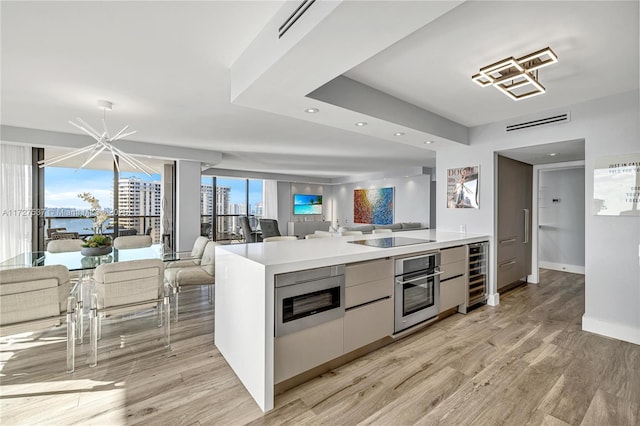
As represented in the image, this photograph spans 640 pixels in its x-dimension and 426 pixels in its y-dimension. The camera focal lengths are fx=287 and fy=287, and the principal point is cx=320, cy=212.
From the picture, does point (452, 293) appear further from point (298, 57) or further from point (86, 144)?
point (86, 144)

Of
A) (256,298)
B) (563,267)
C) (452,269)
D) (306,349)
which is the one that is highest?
(256,298)

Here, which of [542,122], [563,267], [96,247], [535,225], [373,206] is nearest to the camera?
[96,247]

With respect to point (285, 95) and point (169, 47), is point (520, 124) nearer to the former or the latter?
point (285, 95)

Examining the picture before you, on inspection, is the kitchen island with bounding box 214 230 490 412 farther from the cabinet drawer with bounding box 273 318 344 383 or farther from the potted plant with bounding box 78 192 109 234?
the potted plant with bounding box 78 192 109 234

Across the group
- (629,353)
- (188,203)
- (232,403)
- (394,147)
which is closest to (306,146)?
(394,147)

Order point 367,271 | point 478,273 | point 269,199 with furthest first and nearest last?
1. point 269,199
2. point 478,273
3. point 367,271

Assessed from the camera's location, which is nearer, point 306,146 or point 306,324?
point 306,324

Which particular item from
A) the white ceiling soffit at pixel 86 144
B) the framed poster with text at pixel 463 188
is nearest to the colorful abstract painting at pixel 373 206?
the framed poster with text at pixel 463 188

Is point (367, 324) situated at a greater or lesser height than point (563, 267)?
greater

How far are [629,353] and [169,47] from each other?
179 inches

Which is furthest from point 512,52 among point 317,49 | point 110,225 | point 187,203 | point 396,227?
point 110,225

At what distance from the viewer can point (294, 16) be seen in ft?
5.18

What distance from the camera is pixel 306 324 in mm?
1978

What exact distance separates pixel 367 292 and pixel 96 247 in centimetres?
303
